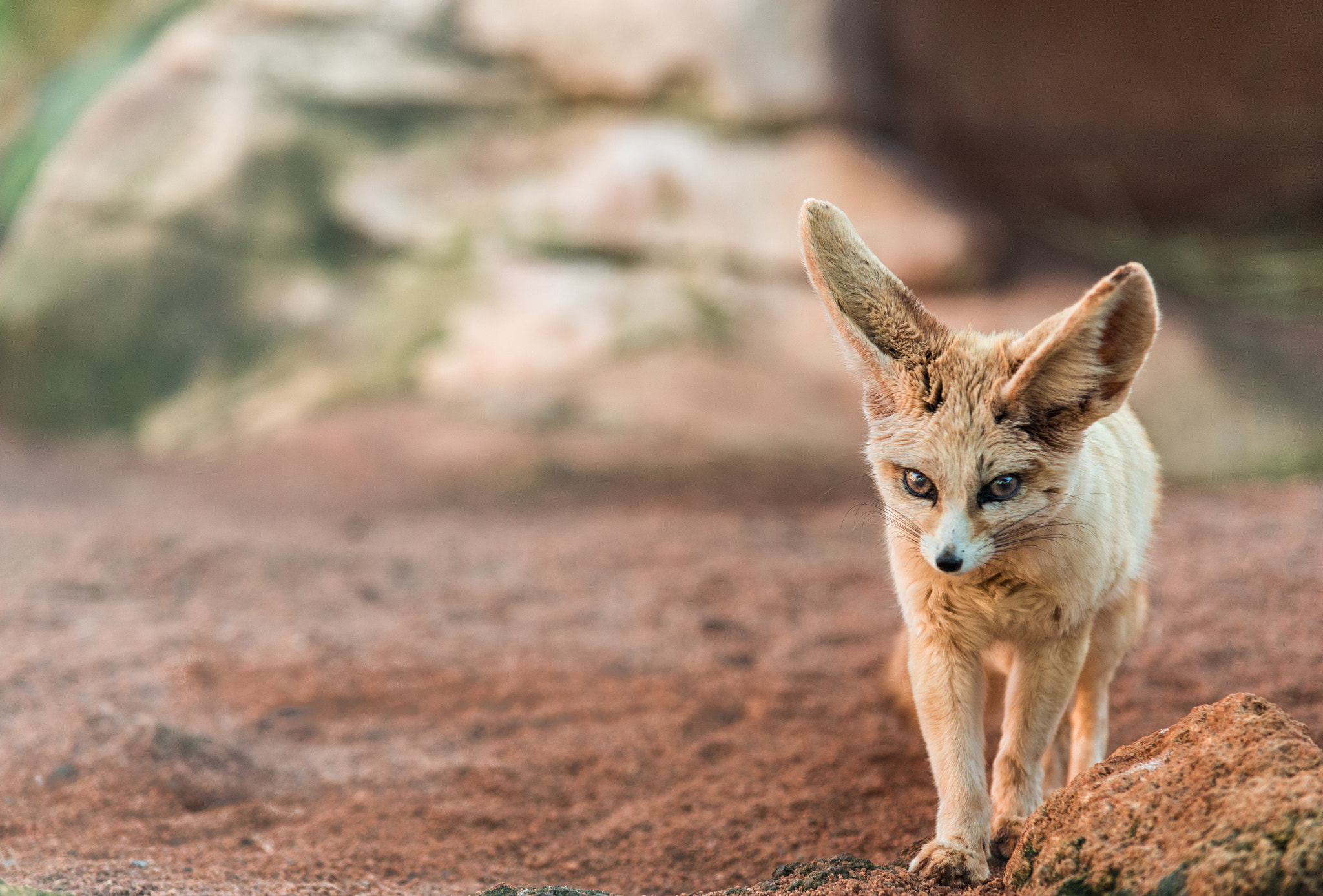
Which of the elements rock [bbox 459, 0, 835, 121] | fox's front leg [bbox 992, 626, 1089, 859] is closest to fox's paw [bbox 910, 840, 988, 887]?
fox's front leg [bbox 992, 626, 1089, 859]

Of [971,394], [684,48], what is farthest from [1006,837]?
[684,48]

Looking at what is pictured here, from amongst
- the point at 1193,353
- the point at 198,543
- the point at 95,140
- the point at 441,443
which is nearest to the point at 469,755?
the point at 198,543

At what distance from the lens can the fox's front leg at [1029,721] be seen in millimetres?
2721

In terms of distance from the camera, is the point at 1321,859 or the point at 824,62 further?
the point at 824,62

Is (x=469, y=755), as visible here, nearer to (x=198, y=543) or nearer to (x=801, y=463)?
(x=198, y=543)

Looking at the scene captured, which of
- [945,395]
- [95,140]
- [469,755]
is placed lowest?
[469,755]

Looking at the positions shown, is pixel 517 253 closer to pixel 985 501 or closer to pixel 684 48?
pixel 684 48

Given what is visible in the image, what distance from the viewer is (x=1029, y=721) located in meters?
2.75

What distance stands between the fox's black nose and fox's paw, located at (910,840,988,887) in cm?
63

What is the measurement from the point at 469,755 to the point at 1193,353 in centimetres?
588

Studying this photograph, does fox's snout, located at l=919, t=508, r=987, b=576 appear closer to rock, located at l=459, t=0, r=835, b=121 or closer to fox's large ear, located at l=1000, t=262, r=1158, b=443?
fox's large ear, located at l=1000, t=262, r=1158, b=443

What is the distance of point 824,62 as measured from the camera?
8.14 metres

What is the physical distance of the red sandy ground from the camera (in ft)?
10.3

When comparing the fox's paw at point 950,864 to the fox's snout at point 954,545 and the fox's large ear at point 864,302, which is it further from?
the fox's large ear at point 864,302
